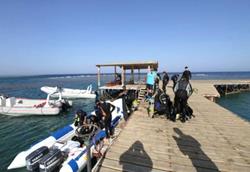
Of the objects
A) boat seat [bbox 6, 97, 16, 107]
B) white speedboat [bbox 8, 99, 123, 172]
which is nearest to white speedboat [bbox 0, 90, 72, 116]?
boat seat [bbox 6, 97, 16, 107]

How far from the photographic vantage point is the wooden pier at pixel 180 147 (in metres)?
3.43

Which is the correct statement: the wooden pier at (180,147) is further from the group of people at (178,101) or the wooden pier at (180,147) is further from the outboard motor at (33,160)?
the outboard motor at (33,160)

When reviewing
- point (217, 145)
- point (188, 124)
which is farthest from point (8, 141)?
point (217, 145)

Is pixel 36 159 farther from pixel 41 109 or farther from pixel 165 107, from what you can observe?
pixel 41 109

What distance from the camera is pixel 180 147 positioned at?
420cm

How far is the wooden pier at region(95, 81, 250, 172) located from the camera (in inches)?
135

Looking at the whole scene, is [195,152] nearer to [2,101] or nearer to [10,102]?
[10,102]

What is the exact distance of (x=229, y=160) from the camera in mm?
3660

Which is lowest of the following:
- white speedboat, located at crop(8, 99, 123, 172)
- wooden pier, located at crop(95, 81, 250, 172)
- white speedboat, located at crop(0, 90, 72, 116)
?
white speedboat, located at crop(0, 90, 72, 116)

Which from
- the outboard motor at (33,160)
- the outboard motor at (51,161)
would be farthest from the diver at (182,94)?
the outboard motor at (33,160)

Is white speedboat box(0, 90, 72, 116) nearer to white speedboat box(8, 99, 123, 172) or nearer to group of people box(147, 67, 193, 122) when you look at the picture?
white speedboat box(8, 99, 123, 172)

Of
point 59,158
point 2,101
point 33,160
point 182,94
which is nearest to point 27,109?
point 2,101

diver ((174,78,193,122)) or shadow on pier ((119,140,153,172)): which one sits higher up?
diver ((174,78,193,122))

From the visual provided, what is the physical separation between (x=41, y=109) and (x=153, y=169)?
13008mm
